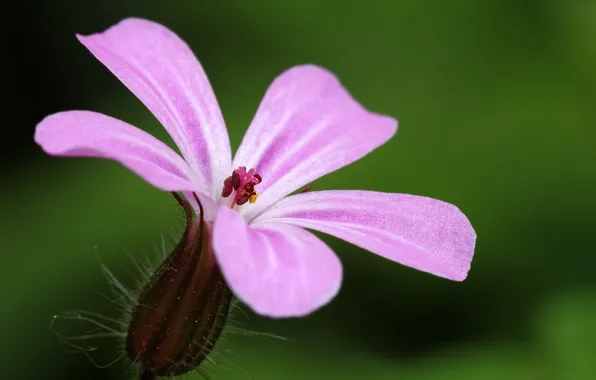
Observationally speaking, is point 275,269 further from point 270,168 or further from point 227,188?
point 270,168

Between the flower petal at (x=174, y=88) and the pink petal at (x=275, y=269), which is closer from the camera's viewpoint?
the pink petal at (x=275, y=269)

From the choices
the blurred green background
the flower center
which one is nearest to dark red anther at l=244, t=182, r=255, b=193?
the flower center

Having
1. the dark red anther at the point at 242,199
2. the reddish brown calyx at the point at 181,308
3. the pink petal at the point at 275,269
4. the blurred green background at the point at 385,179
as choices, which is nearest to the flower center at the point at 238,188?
the dark red anther at the point at 242,199

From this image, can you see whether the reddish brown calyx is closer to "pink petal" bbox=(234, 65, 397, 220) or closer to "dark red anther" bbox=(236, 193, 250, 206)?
"dark red anther" bbox=(236, 193, 250, 206)

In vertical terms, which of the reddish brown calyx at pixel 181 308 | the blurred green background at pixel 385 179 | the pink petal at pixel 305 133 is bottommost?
the blurred green background at pixel 385 179

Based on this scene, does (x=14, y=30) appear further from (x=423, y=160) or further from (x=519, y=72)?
(x=519, y=72)

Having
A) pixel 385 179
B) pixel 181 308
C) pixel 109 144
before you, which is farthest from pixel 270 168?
pixel 385 179

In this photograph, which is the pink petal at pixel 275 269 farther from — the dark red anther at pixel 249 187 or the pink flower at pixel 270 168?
the dark red anther at pixel 249 187
